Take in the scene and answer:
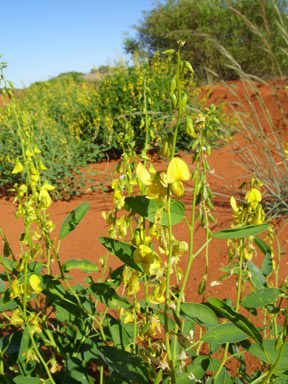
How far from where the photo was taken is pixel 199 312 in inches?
30.0

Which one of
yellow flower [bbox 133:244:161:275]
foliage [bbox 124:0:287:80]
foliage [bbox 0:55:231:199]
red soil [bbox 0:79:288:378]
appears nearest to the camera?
yellow flower [bbox 133:244:161:275]

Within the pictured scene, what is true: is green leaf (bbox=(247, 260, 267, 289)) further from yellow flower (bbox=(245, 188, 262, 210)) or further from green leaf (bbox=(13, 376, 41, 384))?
green leaf (bbox=(13, 376, 41, 384))

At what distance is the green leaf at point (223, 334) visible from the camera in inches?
29.0

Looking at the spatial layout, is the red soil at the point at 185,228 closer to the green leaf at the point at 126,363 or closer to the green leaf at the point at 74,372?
the green leaf at the point at 74,372

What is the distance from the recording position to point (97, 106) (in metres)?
5.50

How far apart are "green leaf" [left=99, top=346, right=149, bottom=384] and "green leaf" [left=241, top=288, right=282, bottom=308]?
32cm

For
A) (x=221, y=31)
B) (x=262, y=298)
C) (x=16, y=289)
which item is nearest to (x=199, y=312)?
(x=262, y=298)

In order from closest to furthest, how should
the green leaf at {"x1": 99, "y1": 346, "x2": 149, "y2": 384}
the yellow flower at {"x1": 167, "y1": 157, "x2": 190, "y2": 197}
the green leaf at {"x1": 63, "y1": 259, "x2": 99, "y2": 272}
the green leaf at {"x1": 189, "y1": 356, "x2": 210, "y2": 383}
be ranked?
the yellow flower at {"x1": 167, "y1": 157, "x2": 190, "y2": 197}
the green leaf at {"x1": 99, "y1": 346, "x2": 149, "y2": 384}
the green leaf at {"x1": 189, "y1": 356, "x2": 210, "y2": 383}
the green leaf at {"x1": 63, "y1": 259, "x2": 99, "y2": 272}

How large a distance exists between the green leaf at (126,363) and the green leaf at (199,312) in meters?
0.17

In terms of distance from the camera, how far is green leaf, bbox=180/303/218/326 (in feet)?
2.45

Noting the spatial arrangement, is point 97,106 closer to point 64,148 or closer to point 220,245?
point 64,148

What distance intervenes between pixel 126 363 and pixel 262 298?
1.29 ft

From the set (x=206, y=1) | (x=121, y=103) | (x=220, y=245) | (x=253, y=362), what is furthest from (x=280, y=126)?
(x=206, y=1)

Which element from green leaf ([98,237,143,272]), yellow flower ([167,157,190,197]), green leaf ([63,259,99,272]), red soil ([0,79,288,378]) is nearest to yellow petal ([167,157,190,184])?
yellow flower ([167,157,190,197])
